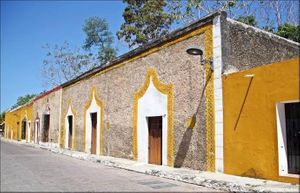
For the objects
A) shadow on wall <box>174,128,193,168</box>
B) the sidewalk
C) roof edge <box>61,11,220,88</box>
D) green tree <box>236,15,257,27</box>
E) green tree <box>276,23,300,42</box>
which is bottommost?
the sidewalk

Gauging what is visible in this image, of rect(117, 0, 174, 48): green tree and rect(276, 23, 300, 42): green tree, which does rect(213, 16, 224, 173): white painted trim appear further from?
rect(117, 0, 174, 48): green tree

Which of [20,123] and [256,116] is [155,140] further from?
[20,123]

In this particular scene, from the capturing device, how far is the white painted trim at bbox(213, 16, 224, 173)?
10.9 m

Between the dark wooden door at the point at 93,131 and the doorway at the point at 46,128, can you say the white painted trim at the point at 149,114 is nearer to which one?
the dark wooden door at the point at 93,131

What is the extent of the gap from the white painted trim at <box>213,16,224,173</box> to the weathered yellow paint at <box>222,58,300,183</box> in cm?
17

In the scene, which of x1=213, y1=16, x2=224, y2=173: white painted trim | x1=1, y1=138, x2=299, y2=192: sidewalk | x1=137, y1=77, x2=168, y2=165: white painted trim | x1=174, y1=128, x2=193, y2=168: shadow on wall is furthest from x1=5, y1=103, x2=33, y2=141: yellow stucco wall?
x1=213, y1=16, x2=224, y2=173: white painted trim

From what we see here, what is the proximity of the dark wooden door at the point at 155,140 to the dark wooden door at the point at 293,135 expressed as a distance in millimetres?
5779

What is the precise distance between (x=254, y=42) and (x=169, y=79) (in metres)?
3.26

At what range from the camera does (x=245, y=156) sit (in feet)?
32.8

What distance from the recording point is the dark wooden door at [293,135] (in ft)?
29.8

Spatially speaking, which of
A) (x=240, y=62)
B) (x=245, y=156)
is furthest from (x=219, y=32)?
(x=245, y=156)

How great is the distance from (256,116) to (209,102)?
1.92m

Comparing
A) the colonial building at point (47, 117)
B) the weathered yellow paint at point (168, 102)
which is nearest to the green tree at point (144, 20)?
the colonial building at point (47, 117)

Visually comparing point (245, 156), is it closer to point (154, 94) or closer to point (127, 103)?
point (154, 94)
